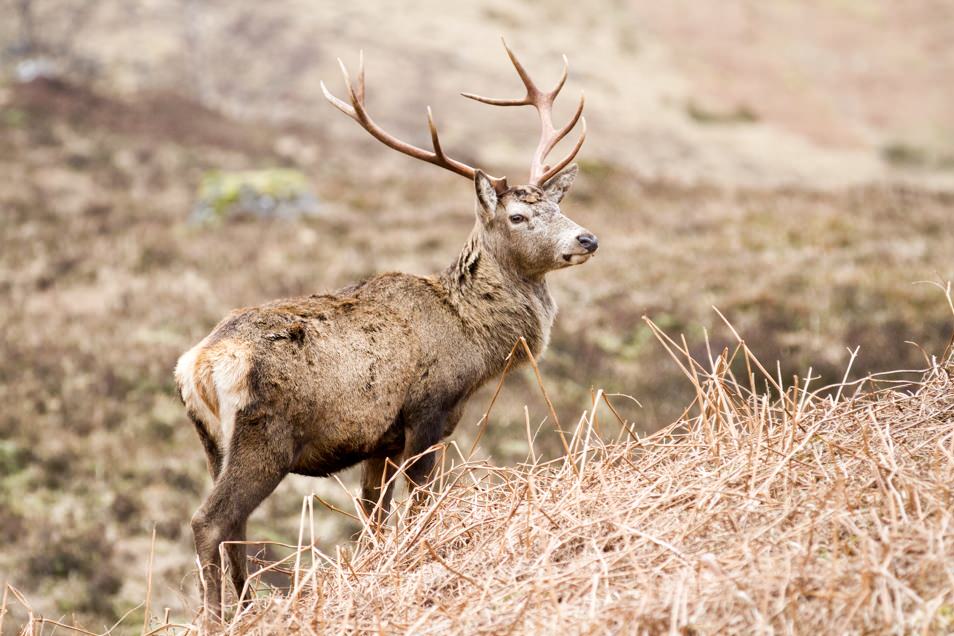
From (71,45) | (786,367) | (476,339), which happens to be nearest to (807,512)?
(476,339)

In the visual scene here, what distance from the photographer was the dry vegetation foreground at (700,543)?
2.54 m

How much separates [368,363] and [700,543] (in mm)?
2488

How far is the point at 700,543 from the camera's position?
9.65ft

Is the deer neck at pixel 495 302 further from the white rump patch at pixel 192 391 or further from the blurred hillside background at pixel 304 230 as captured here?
the white rump patch at pixel 192 391

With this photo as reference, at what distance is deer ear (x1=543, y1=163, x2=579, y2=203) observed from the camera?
6309mm

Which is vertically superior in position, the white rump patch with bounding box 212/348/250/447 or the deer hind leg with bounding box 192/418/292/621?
the white rump patch with bounding box 212/348/250/447

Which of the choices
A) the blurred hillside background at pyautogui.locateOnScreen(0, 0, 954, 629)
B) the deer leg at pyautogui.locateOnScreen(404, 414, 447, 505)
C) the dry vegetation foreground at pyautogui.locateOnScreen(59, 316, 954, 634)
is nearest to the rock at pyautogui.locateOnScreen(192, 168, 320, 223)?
the blurred hillside background at pyautogui.locateOnScreen(0, 0, 954, 629)

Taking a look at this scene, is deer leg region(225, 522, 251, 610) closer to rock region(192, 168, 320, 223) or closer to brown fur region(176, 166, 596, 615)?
brown fur region(176, 166, 596, 615)

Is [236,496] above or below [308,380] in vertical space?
below

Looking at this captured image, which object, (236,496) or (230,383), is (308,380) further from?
(236,496)

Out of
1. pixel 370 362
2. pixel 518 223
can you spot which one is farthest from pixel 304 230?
pixel 370 362

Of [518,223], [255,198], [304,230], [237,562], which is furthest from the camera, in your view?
[255,198]

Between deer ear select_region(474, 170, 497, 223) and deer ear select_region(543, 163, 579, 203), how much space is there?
469 millimetres

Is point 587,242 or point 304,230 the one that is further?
point 304,230
